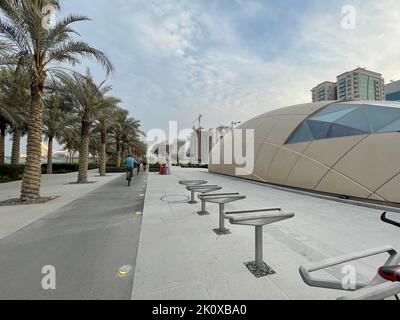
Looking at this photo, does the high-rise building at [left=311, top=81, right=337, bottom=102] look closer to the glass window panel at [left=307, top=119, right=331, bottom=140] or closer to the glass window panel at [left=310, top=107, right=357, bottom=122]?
the glass window panel at [left=310, top=107, right=357, bottom=122]

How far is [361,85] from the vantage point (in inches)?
2250

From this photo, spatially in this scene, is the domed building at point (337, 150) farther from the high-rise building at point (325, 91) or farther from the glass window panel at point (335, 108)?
the high-rise building at point (325, 91)

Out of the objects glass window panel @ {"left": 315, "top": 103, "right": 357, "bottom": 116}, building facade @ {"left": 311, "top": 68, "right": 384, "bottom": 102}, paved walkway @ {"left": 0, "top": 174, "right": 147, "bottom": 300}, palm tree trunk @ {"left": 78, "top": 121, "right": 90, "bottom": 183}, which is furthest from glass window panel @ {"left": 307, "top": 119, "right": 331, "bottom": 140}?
building facade @ {"left": 311, "top": 68, "right": 384, "bottom": 102}

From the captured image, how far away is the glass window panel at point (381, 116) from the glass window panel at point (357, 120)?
180 millimetres

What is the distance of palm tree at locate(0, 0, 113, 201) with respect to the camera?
7340mm

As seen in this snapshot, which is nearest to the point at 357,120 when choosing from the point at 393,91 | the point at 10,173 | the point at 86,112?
the point at 86,112

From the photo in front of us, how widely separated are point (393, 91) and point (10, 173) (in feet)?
274

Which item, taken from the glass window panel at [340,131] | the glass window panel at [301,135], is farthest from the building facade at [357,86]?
the glass window panel at [340,131]

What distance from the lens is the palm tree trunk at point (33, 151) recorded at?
813cm

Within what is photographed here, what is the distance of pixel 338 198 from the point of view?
26.2ft
